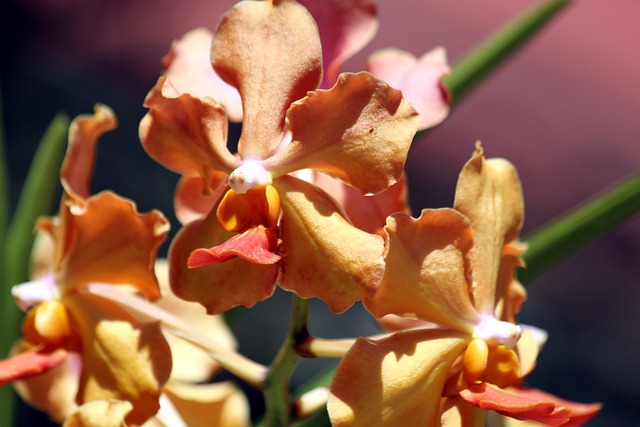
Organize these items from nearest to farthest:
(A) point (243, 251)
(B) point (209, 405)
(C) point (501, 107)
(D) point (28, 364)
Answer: (A) point (243, 251) → (D) point (28, 364) → (B) point (209, 405) → (C) point (501, 107)

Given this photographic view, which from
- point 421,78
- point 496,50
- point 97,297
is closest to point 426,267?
point 421,78

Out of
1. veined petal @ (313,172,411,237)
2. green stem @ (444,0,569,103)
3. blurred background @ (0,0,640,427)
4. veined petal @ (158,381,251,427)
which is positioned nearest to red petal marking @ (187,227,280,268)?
veined petal @ (313,172,411,237)

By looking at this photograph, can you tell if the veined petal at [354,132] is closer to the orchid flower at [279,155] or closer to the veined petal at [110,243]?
the orchid flower at [279,155]

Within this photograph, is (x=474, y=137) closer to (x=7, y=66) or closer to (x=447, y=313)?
(x=7, y=66)

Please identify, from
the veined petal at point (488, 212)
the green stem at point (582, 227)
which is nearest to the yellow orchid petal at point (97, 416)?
the veined petal at point (488, 212)

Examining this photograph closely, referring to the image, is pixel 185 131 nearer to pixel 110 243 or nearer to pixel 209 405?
pixel 110 243

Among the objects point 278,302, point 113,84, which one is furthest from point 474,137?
point 113,84

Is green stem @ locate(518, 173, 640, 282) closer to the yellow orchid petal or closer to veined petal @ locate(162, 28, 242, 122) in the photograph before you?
veined petal @ locate(162, 28, 242, 122)
